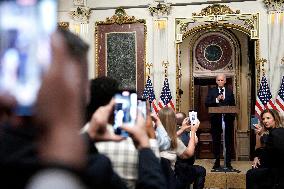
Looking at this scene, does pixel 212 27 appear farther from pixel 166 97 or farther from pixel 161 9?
pixel 166 97

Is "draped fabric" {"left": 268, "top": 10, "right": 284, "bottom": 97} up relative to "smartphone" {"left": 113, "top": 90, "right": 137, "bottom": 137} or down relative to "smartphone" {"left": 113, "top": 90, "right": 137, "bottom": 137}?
up

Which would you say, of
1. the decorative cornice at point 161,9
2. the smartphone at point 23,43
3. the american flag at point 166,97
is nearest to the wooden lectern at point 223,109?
the american flag at point 166,97

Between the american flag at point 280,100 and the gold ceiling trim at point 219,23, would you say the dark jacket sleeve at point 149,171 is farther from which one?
the gold ceiling trim at point 219,23

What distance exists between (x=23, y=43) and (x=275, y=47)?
1116 centimetres

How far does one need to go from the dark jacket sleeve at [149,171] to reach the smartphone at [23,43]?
2.88 ft

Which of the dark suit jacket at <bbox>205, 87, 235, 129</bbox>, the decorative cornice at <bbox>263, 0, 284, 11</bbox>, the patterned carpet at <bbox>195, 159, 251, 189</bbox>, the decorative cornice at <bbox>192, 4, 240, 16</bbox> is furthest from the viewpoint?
the decorative cornice at <bbox>192, 4, 240, 16</bbox>

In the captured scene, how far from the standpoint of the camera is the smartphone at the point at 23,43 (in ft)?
1.67

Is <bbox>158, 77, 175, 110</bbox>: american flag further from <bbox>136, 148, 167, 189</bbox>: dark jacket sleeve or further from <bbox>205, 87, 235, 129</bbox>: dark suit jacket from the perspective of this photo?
<bbox>136, 148, 167, 189</bbox>: dark jacket sleeve

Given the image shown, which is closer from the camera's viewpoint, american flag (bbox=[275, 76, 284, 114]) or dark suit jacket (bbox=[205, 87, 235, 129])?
dark suit jacket (bbox=[205, 87, 235, 129])

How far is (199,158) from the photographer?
12773 mm

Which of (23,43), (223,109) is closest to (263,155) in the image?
(223,109)

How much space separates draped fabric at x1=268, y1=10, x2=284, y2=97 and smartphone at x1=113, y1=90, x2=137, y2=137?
9.83 m

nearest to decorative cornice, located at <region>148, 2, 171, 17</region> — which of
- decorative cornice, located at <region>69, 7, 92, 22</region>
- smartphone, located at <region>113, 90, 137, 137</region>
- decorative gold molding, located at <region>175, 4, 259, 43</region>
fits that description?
decorative gold molding, located at <region>175, 4, 259, 43</region>

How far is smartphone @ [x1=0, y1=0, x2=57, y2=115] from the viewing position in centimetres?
51
